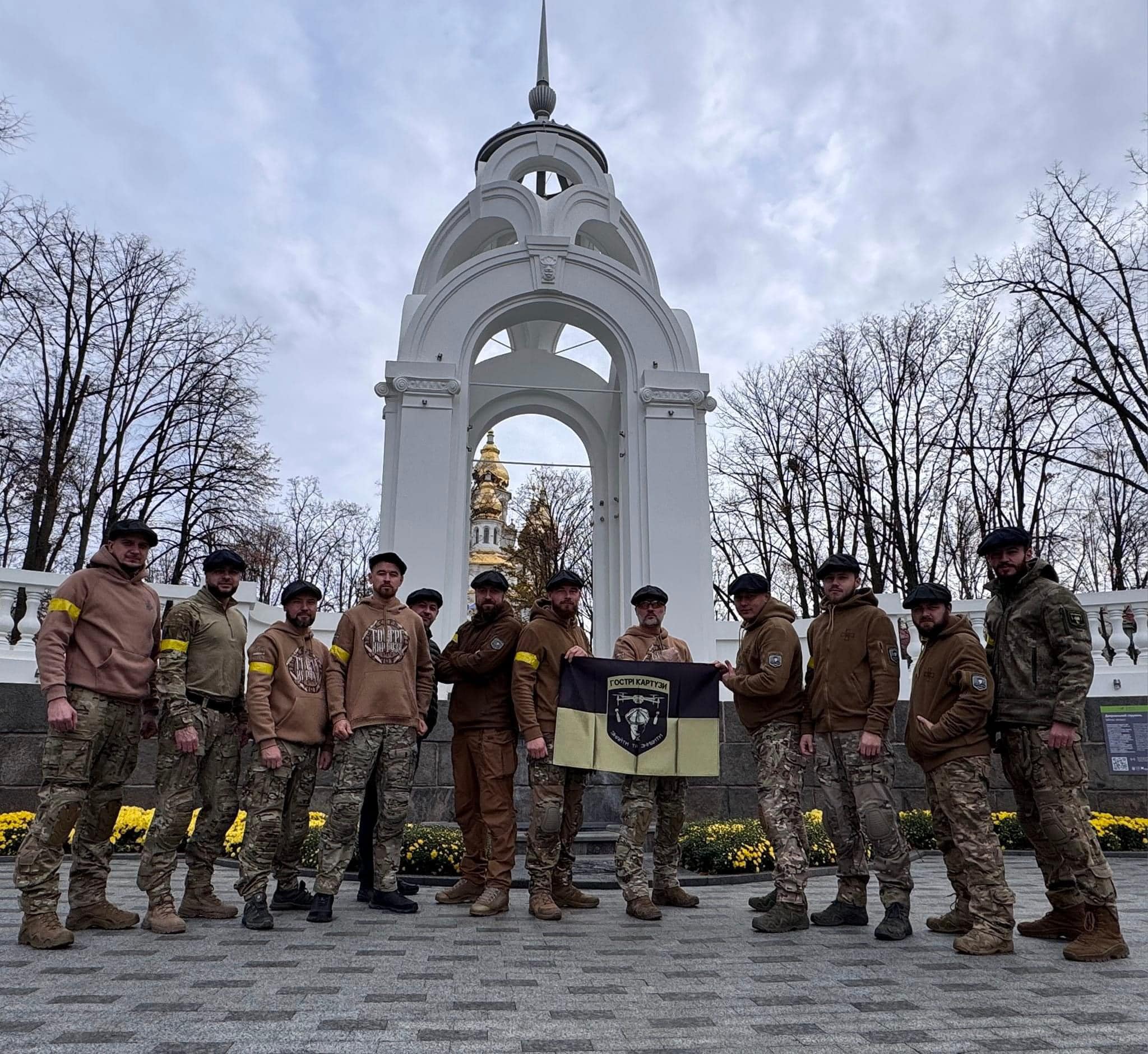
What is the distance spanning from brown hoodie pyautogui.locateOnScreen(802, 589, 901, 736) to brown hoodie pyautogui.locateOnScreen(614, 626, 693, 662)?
3.54 ft

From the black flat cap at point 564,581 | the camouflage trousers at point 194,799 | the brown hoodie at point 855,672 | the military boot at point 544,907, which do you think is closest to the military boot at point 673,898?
the military boot at point 544,907

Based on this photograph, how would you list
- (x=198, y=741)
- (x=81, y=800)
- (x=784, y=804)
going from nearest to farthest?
(x=81, y=800) → (x=198, y=741) → (x=784, y=804)

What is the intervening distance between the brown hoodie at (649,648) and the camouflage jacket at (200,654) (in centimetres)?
260

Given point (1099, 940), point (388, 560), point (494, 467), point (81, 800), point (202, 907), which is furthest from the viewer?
point (494, 467)

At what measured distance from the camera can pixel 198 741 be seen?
5199 millimetres

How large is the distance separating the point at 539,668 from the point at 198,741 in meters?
2.20

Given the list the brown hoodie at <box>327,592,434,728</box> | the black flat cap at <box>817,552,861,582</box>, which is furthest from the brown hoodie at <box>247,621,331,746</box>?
the black flat cap at <box>817,552,861,582</box>

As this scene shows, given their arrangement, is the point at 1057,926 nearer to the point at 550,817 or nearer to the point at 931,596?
the point at 931,596

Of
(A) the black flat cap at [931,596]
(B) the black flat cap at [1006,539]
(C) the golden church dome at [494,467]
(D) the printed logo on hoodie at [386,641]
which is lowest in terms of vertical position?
(D) the printed logo on hoodie at [386,641]

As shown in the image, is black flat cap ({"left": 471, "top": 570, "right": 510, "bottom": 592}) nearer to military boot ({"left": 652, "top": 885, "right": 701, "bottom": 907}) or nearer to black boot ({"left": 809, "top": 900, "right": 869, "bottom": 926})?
military boot ({"left": 652, "top": 885, "right": 701, "bottom": 907})

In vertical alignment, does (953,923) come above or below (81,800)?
below

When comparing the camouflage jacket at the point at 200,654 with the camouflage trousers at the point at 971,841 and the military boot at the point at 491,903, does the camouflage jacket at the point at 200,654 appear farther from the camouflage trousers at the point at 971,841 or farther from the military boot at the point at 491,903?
the camouflage trousers at the point at 971,841

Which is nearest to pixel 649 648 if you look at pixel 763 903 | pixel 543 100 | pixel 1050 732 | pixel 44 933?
pixel 763 903

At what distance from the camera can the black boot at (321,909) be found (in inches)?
211
